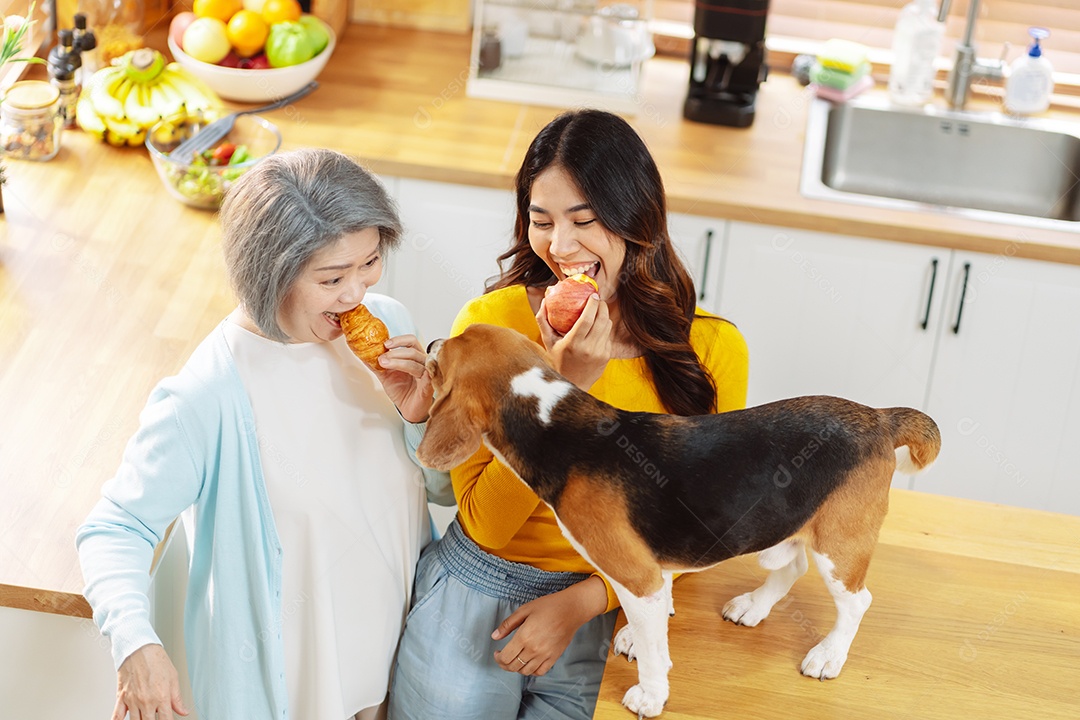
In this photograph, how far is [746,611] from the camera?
1609 millimetres

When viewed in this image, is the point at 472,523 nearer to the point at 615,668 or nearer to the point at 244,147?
the point at 615,668

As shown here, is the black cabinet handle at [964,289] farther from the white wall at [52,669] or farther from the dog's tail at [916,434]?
the white wall at [52,669]

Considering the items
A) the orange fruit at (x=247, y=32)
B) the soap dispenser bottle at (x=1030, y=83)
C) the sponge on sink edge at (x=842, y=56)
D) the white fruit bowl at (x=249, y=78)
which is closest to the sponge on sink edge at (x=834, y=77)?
the sponge on sink edge at (x=842, y=56)

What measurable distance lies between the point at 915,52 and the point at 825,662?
6.58 ft

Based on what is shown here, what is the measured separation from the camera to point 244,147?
103 inches

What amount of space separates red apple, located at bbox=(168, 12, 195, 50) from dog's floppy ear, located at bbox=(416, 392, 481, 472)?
185cm

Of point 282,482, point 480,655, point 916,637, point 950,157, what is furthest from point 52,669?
point 950,157

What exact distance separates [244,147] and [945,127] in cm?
176

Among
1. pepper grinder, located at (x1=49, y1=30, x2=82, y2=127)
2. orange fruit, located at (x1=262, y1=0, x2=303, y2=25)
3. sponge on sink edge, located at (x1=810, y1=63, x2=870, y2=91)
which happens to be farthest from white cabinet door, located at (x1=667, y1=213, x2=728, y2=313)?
pepper grinder, located at (x1=49, y1=30, x2=82, y2=127)

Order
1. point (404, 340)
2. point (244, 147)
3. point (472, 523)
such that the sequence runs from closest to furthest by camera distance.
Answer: point (404, 340) < point (472, 523) < point (244, 147)

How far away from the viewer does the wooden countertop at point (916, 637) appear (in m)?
1.51

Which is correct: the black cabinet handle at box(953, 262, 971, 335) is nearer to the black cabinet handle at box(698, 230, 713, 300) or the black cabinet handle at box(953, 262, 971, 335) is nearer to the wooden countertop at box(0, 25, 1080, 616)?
the wooden countertop at box(0, 25, 1080, 616)

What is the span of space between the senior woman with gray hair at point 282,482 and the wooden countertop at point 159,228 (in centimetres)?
19

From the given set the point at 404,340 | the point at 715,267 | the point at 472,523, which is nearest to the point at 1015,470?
the point at 715,267
